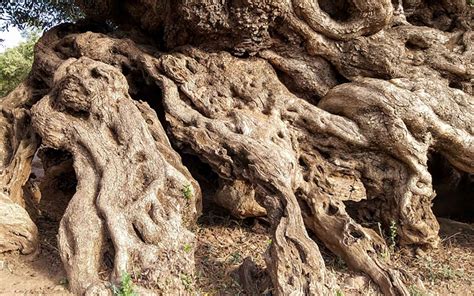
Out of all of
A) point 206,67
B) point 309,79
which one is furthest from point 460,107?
point 206,67

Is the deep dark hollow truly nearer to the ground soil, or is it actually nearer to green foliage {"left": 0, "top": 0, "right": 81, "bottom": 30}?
the ground soil

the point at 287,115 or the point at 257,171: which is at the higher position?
the point at 287,115

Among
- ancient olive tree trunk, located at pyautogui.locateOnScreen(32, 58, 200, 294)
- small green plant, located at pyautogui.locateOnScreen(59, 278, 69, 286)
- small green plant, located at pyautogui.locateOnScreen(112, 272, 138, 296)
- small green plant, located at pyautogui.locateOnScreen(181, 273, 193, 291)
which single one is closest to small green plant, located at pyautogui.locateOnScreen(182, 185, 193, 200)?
ancient olive tree trunk, located at pyautogui.locateOnScreen(32, 58, 200, 294)

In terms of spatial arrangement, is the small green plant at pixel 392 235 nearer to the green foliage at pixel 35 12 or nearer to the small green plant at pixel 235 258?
the small green plant at pixel 235 258

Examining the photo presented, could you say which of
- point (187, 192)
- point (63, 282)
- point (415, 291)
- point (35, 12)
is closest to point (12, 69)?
point (35, 12)

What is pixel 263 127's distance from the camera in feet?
15.4

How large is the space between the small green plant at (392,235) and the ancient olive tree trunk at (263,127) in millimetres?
96

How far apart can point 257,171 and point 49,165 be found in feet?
9.10

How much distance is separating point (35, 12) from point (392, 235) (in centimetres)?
848

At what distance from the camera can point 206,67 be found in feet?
18.0

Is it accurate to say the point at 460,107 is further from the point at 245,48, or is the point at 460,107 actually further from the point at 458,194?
the point at 245,48

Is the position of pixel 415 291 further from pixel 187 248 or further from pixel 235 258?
pixel 187 248

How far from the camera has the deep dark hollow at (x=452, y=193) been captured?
6.07 meters

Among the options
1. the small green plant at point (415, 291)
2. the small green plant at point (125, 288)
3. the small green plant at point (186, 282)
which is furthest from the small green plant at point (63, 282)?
the small green plant at point (415, 291)
